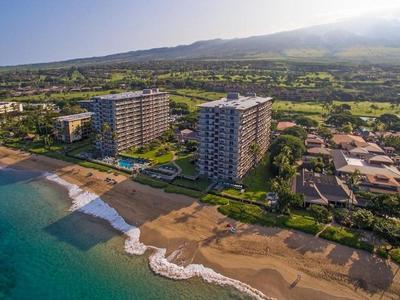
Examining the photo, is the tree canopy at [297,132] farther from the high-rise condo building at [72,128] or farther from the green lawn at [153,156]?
the high-rise condo building at [72,128]

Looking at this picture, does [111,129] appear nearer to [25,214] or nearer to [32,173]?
[32,173]

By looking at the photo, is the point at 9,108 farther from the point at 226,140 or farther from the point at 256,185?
the point at 256,185

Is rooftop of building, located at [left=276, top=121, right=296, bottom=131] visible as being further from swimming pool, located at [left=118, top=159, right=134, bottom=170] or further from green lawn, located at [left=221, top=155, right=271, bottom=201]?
swimming pool, located at [left=118, top=159, right=134, bottom=170]

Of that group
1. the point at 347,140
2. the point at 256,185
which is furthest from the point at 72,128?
the point at 347,140

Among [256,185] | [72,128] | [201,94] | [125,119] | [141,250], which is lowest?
[141,250]

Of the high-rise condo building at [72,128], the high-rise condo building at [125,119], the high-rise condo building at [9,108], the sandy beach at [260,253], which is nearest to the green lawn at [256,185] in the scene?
the sandy beach at [260,253]

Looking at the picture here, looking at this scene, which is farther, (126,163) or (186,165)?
(126,163)
